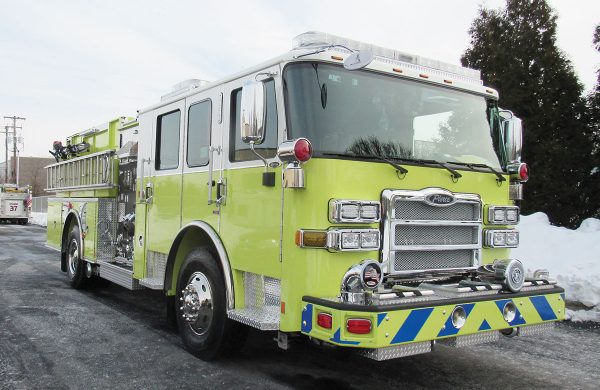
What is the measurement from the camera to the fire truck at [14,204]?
30.5m

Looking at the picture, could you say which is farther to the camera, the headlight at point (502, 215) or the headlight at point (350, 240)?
the headlight at point (502, 215)

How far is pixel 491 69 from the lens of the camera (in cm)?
1716

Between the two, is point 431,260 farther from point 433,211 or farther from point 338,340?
point 338,340

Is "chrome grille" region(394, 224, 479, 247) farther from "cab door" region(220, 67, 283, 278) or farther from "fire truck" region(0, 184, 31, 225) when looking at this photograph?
"fire truck" region(0, 184, 31, 225)

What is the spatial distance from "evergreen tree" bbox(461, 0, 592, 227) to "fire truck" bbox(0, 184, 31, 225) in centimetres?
2544

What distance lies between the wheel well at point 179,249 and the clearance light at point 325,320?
6.07 feet

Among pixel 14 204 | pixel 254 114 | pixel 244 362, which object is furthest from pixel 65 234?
pixel 14 204

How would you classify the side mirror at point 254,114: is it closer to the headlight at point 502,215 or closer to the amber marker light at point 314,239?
the amber marker light at point 314,239

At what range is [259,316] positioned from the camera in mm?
4223

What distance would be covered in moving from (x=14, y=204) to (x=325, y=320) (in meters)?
31.3

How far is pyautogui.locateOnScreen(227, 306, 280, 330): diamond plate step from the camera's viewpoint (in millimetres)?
4008

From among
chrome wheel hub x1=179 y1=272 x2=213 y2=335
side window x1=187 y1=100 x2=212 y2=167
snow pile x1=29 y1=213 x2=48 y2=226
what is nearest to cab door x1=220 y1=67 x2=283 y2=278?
side window x1=187 y1=100 x2=212 y2=167

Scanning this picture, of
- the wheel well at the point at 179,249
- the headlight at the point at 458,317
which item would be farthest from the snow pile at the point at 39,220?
the headlight at the point at 458,317

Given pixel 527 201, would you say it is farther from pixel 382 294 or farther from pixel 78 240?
pixel 382 294
